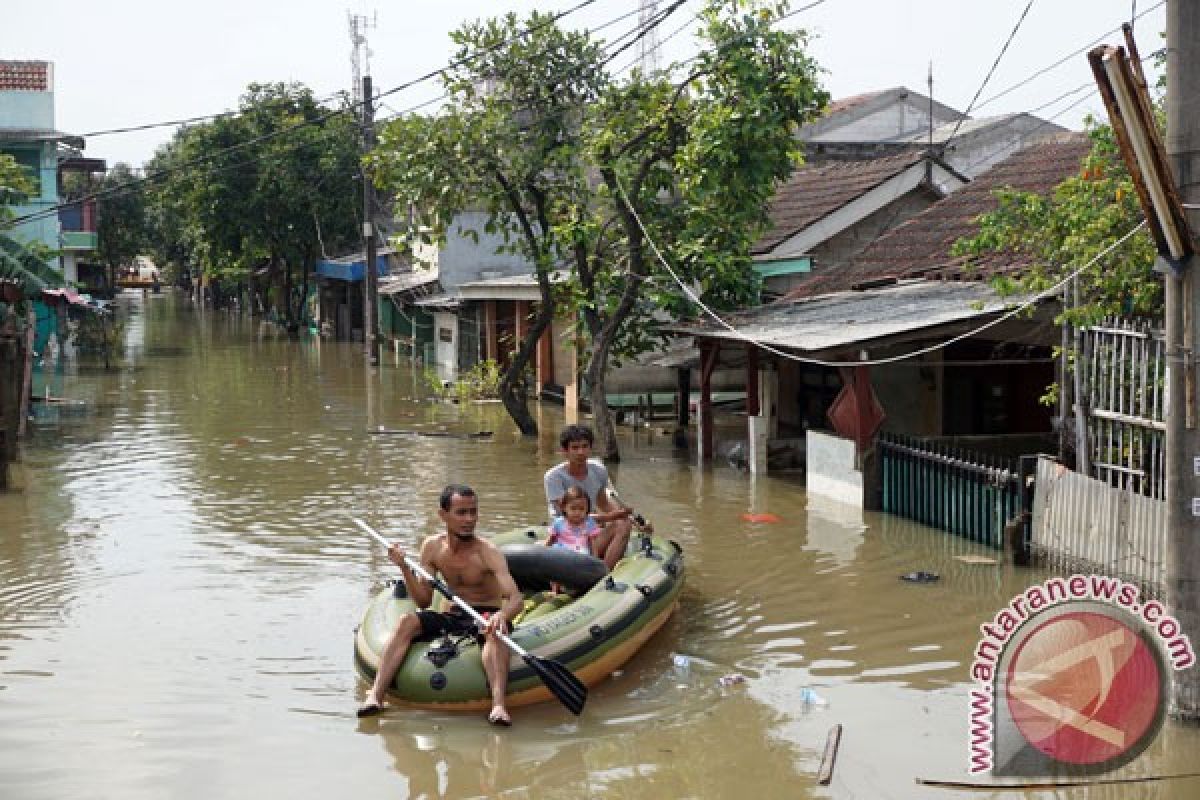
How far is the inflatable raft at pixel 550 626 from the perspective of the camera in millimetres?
9555

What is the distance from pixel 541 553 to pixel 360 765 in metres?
2.79

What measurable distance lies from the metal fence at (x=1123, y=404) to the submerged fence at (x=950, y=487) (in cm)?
85

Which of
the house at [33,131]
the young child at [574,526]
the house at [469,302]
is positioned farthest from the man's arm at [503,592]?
the house at [33,131]

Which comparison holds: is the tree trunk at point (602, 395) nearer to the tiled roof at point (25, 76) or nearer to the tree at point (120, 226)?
A: the tiled roof at point (25, 76)

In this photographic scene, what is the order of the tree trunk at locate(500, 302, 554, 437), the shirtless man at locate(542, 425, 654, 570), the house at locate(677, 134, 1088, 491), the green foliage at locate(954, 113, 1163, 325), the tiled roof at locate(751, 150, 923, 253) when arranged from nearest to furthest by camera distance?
the shirtless man at locate(542, 425, 654, 570) < the green foliage at locate(954, 113, 1163, 325) < the house at locate(677, 134, 1088, 491) < the tree trunk at locate(500, 302, 554, 437) < the tiled roof at locate(751, 150, 923, 253)

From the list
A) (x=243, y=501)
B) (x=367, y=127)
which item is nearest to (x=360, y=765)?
(x=243, y=501)

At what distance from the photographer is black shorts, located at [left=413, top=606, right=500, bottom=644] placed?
9.89 meters

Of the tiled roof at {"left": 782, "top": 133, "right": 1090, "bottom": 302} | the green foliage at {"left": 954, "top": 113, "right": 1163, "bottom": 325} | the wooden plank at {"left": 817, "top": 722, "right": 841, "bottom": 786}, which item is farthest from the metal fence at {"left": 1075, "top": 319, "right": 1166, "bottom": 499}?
the tiled roof at {"left": 782, "top": 133, "right": 1090, "bottom": 302}

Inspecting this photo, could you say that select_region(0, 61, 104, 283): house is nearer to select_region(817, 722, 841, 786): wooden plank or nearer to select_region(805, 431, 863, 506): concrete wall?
select_region(805, 431, 863, 506): concrete wall

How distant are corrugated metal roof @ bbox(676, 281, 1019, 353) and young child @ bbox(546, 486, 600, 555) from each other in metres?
4.81

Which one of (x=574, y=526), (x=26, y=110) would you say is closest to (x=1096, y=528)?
(x=574, y=526)

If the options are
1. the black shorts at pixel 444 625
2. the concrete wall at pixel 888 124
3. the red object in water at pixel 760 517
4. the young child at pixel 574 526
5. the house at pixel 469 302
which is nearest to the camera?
the black shorts at pixel 444 625

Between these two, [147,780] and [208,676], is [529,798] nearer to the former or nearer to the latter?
[147,780]

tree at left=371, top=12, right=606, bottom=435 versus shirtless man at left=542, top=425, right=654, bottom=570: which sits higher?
tree at left=371, top=12, right=606, bottom=435
